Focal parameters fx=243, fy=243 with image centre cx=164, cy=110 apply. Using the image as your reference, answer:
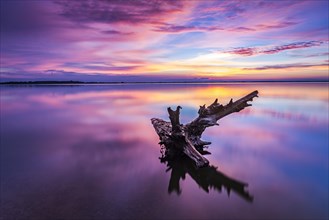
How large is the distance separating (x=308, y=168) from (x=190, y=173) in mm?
3930

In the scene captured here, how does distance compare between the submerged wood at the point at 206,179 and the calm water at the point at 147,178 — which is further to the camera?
the submerged wood at the point at 206,179

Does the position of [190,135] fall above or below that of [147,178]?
above

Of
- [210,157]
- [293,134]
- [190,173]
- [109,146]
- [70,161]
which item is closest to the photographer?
A: [190,173]

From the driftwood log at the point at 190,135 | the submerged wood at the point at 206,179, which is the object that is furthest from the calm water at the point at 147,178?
the driftwood log at the point at 190,135

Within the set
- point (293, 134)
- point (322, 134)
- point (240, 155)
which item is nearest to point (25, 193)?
point (240, 155)

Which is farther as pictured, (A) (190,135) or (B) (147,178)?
(A) (190,135)

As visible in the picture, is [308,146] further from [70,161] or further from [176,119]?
[70,161]

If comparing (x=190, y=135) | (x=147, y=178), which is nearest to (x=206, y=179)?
(x=147, y=178)

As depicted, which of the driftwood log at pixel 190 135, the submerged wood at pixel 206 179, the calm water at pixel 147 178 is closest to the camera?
the calm water at pixel 147 178

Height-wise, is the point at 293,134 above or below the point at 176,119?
below

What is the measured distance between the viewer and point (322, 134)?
42.5 feet

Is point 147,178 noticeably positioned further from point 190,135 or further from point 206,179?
point 190,135

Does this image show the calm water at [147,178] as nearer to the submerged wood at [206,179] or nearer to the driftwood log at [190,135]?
the submerged wood at [206,179]

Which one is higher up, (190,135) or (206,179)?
(190,135)
